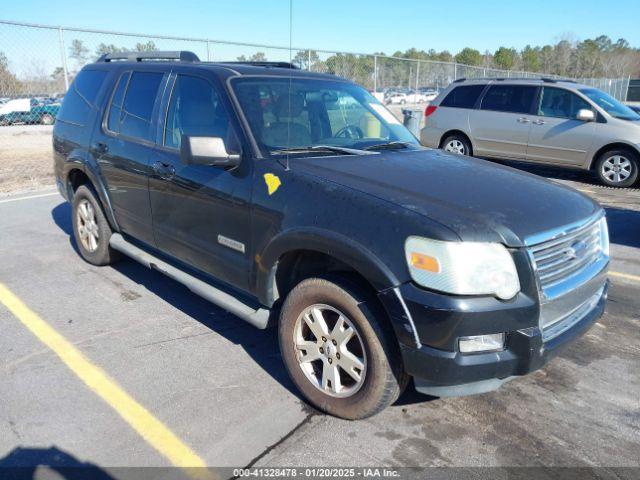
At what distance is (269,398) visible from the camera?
10.4 ft

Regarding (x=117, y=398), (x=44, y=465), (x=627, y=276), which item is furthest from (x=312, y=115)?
(x=627, y=276)

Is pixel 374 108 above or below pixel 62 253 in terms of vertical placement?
above

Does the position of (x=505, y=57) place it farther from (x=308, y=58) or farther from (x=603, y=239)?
(x=603, y=239)

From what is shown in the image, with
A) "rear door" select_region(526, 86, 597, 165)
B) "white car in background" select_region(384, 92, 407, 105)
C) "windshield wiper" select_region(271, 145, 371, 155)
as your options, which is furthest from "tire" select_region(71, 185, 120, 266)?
"white car in background" select_region(384, 92, 407, 105)

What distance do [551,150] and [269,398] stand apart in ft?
29.0

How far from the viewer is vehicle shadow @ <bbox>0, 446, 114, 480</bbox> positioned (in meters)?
2.51

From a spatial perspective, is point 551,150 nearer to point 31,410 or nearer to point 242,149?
point 242,149

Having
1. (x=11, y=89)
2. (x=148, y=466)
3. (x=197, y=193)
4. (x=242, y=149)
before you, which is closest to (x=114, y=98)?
(x=197, y=193)

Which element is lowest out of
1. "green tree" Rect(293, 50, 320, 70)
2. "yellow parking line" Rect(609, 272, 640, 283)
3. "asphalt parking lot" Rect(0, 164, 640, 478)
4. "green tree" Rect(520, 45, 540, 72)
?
"asphalt parking lot" Rect(0, 164, 640, 478)

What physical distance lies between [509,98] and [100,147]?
27.9 ft

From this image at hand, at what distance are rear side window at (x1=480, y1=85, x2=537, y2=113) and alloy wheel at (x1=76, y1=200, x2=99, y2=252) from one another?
8388 mm

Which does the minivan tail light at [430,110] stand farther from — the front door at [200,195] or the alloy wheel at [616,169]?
the front door at [200,195]

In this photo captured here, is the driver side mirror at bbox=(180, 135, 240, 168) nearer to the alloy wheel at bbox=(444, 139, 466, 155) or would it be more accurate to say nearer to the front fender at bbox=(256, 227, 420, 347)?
the front fender at bbox=(256, 227, 420, 347)

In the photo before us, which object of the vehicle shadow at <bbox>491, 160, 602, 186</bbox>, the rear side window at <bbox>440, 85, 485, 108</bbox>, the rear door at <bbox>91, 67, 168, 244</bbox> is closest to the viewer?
the rear door at <bbox>91, 67, 168, 244</bbox>
